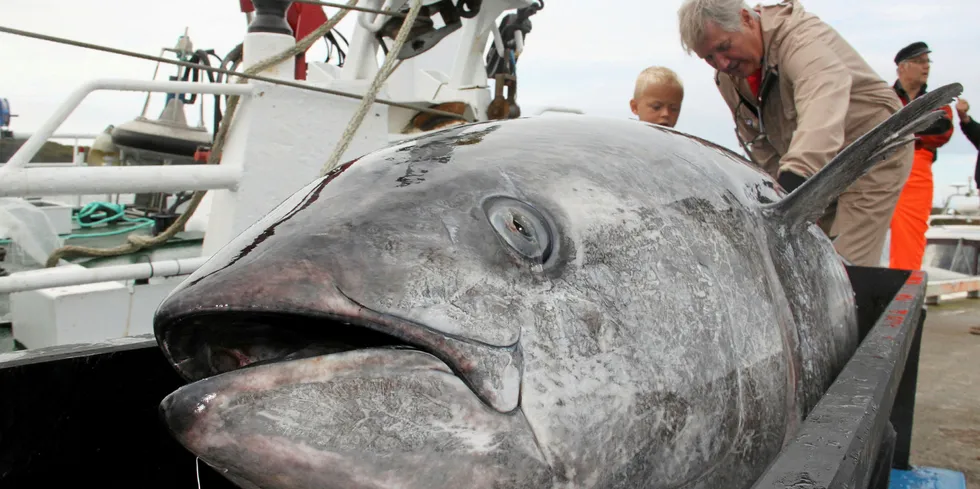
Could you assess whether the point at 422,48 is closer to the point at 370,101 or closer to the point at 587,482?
the point at 370,101

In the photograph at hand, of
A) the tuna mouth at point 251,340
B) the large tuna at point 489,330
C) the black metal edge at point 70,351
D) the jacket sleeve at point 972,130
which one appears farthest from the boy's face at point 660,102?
the jacket sleeve at point 972,130

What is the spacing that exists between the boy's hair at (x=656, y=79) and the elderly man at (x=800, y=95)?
0.23 metres

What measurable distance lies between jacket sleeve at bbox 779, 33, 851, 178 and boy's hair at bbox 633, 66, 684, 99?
54cm

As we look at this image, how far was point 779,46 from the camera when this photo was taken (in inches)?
112

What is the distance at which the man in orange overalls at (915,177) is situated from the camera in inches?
Result: 193

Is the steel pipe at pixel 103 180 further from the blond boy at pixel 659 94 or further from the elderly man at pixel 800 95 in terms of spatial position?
the elderly man at pixel 800 95

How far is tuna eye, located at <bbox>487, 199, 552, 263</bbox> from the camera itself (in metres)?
0.87

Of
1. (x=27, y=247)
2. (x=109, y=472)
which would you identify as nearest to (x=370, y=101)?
(x=109, y=472)

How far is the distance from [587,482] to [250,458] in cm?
36

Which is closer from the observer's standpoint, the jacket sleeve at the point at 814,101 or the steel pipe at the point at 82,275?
the jacket sleeve at the point at 814,101

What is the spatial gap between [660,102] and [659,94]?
0.04 metres

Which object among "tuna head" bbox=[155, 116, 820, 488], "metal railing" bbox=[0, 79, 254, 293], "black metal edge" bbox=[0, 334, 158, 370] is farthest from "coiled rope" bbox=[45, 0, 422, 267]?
"tuna head" bbox=[155, 116, 820, 488]

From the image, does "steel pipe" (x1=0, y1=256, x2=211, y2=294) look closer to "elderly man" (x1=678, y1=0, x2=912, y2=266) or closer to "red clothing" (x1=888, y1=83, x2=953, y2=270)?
"elderly man" (x1=678, y1=0, x2=912, y2=266)

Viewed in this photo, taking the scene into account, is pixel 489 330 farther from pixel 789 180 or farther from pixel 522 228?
pixel 789 180
